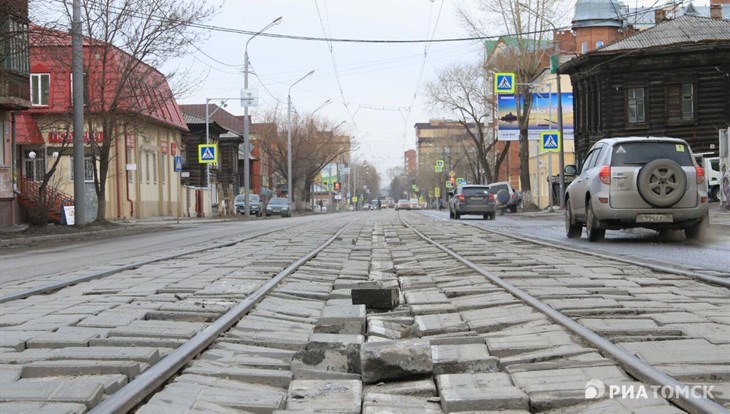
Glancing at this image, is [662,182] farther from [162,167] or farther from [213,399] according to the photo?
[162,167]

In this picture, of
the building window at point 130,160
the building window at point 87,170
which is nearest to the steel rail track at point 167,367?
the building window at point 87,170

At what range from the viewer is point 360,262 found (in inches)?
495

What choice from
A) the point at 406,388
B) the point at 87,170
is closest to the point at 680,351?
the point at 406,388

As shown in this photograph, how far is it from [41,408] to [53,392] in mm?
292

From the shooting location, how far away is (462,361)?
191 inches

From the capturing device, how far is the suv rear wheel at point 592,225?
50.9 feet

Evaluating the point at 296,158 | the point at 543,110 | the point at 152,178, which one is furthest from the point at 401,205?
the point at 152,178

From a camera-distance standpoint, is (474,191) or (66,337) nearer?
(66,337)

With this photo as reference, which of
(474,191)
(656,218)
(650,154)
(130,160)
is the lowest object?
(656,218)

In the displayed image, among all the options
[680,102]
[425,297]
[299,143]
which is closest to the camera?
[425,297]

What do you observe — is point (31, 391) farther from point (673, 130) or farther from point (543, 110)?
point (543, 110)

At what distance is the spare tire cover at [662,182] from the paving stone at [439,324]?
8675mm

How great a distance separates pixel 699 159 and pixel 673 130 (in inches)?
97.5

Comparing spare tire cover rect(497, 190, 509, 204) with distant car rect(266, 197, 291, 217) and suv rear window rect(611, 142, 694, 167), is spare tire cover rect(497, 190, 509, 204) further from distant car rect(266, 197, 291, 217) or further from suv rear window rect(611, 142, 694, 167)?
suv rear window rect(611, 142, 694, 167)
